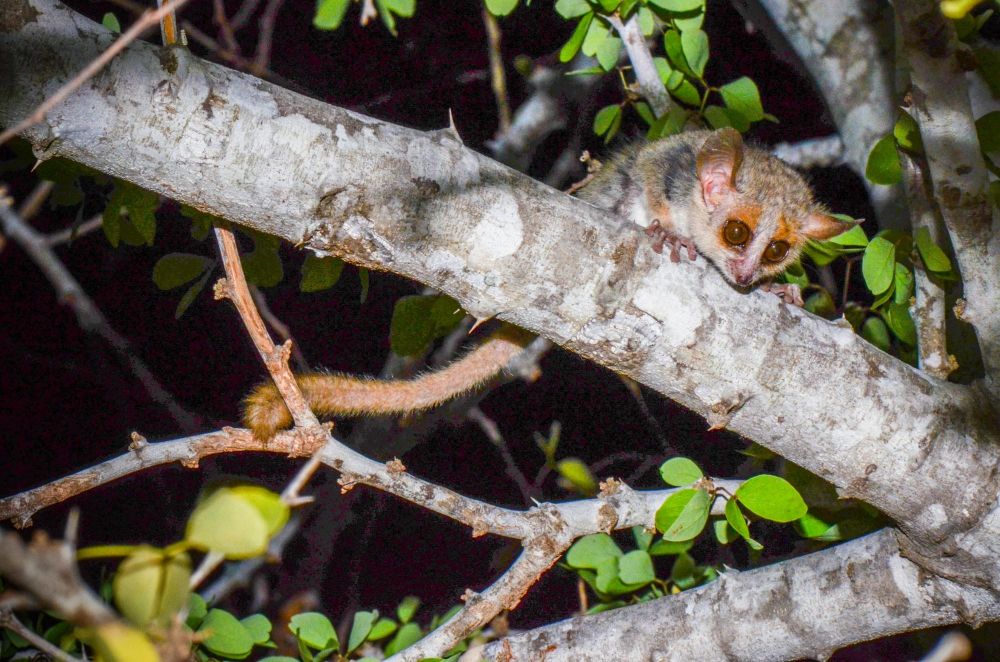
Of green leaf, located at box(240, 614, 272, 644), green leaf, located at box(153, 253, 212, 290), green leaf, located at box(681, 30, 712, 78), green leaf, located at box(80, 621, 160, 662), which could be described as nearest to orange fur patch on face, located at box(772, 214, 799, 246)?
green leaf, located at box(681, 30, 712, 78)

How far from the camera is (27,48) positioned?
3.54 feet

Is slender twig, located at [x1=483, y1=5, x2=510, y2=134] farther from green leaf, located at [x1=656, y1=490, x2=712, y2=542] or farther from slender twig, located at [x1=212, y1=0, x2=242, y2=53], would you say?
green leaf, located at [x1=656, y1=490, x2=712, y2=542]

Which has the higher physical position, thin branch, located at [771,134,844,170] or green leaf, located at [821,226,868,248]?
green leaf, located at [821,226,868,248]

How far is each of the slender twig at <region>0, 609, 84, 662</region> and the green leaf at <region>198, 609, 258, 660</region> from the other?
0.77 meters

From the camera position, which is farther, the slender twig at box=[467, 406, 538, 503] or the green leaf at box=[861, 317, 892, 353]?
the slender twig at box=[467, 406, 538, 503]

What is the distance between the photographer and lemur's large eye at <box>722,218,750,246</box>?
2.17 m

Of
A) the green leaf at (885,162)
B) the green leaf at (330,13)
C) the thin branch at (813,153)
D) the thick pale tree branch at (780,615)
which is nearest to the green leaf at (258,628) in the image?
the thick pale tree branch at (780,615)

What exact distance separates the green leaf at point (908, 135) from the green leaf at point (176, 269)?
1638 mm

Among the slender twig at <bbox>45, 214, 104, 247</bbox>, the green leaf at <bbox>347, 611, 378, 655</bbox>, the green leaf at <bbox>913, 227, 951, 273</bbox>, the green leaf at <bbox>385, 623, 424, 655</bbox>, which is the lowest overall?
the green leaf at <bbox>385, 623, 424, 655</bbox>

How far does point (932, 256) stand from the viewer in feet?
5.32

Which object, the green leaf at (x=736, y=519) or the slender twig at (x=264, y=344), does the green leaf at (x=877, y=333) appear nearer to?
the green leaf at (x=736, y=519)

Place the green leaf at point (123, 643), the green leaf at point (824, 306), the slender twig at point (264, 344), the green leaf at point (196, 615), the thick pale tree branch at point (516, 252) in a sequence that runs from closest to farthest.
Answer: the green leaf at point (123, 643) → the thick pale tree branch at point (516, 252) → the slender twig at point (264, 344) → the green leaf at point (196, 615) → the green leaf at point (824, 306)

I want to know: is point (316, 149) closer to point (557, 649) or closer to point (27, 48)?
point (27, 48)

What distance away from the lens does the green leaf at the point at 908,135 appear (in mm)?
1618
